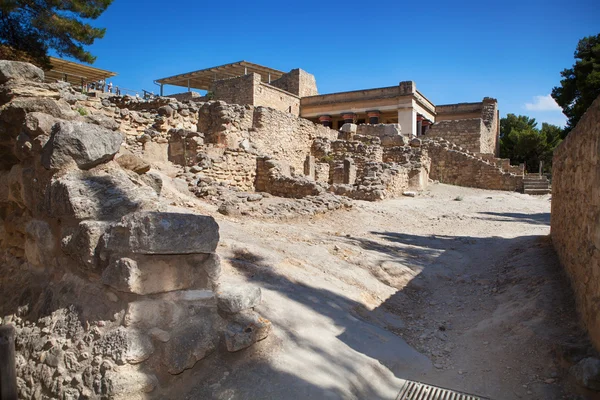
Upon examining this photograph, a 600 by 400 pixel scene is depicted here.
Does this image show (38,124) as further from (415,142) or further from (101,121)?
(415,142)

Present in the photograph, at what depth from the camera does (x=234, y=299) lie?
9.71 feet

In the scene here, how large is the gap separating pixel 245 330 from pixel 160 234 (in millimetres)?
872

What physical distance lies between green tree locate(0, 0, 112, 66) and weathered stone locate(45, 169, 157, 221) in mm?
11561

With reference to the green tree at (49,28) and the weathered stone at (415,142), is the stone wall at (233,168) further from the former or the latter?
the weathered stone at (415,142)

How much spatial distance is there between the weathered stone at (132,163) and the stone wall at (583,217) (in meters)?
4.11

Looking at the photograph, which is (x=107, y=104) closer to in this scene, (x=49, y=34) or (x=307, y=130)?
(x=49, y=34)

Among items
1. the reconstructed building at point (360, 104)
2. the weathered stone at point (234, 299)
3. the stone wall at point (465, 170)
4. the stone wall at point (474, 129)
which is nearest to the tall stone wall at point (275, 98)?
the reconstructed building at point (360, 104)

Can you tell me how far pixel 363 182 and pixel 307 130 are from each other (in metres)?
5.08

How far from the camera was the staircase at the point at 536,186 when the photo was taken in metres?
18.9

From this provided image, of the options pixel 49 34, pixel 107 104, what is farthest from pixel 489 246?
pixel 49 34

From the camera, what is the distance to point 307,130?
744 inches

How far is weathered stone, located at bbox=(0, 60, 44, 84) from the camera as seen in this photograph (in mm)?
4195

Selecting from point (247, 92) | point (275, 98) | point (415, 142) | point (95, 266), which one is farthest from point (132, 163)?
point (275, 98)

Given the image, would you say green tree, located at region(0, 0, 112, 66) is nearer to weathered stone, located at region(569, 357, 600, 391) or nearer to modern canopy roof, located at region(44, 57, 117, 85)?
modern canopy roof, located at region(44, 57, 117, 85)
